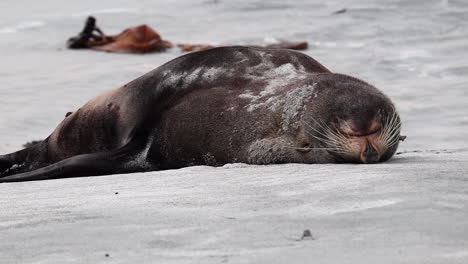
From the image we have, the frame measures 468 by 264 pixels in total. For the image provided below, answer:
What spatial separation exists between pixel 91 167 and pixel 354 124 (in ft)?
5.04

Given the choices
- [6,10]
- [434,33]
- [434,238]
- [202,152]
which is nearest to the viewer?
[434,238]

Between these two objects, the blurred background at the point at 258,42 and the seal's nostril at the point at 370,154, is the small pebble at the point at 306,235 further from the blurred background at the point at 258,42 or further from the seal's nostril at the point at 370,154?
the blurred background at the point at 258,42

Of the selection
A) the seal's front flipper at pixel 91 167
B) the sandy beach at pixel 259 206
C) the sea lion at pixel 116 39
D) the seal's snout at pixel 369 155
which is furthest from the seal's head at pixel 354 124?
the sea lion at pixel 116 39

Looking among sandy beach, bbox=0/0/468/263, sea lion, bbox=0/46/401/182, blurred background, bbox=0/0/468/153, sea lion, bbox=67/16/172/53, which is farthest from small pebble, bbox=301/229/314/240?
sea lion, bbox=67/16/172/53

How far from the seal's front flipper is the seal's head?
3.71ft

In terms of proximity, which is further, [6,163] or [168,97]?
[6,163]

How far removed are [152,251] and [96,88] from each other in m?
6.73

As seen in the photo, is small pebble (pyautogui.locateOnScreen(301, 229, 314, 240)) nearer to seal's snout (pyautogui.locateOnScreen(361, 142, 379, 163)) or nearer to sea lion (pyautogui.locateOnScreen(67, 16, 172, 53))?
seal's snout (pyautogui.locateOnScreen(361, 142, 379, 163))

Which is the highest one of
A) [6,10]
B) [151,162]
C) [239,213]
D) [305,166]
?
[239,213]

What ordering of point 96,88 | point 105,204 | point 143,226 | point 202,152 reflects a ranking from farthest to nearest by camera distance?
point 96,88
point 202,152
point 105,204
point 143,226

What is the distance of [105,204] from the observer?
12.1 feet

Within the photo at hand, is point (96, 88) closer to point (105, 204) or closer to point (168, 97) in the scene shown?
point (168, 97)

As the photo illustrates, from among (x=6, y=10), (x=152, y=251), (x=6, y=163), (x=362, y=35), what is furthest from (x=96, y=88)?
(x=152, y=251)

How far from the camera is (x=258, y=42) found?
11109 millimetres
